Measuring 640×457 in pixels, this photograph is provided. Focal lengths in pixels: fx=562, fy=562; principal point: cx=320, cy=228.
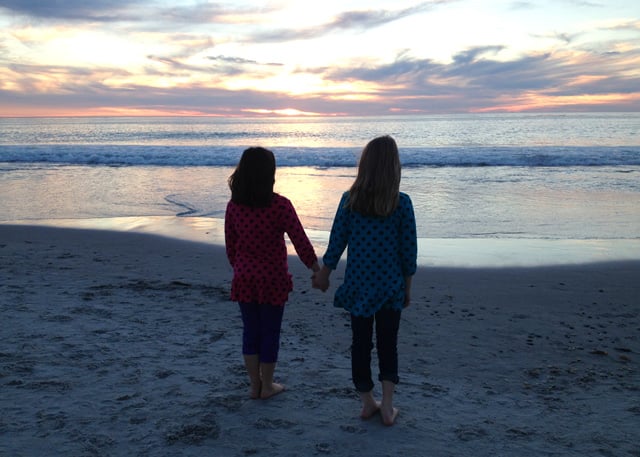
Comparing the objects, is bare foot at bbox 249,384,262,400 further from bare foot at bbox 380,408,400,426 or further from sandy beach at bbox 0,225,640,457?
bare foot at bbox 380,408,400,426

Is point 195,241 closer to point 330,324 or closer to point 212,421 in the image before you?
point 330,324

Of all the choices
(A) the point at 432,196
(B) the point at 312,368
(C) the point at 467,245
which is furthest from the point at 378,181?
(A) the point at 432,196

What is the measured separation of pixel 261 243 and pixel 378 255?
2.33 ft

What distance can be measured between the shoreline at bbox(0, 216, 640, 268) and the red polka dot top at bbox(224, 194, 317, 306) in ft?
13.7

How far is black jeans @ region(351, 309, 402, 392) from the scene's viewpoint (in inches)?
125

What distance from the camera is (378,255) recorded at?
3.14 metres

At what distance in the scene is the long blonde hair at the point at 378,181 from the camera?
3047 mm

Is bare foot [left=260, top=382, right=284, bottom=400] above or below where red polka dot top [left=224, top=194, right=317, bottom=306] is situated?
below

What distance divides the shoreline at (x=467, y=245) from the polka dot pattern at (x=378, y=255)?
13.7ft

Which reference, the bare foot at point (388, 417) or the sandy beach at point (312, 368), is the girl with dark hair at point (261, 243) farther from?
the bare foot at point (388, 417)

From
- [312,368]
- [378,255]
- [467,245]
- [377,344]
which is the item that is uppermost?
[378,255]

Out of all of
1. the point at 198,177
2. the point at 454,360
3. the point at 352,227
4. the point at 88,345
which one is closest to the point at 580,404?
the point at 454,360

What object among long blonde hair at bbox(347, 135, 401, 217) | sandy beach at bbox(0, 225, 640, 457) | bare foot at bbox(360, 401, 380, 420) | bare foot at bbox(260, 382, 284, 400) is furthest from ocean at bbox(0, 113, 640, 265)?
long blonde hair at bbox(347, 135, 401, 217)

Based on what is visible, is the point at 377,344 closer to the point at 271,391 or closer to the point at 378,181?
the point at 271,391
